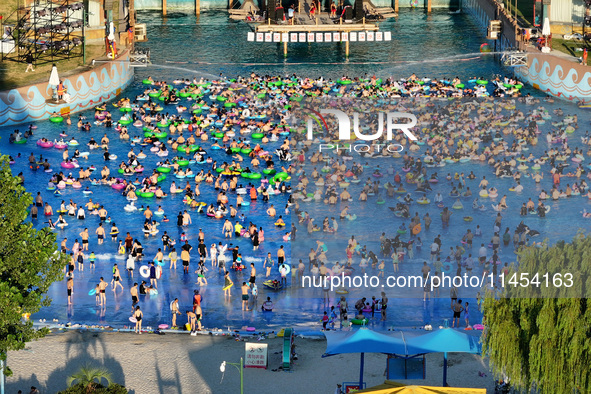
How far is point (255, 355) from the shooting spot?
38.0m

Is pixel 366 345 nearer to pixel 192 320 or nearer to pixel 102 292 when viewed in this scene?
pixel 192 320

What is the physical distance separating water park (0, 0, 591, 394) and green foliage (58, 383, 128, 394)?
499 millimetres

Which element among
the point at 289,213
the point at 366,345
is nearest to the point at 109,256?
the point at 289,213

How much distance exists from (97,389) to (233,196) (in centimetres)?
2532

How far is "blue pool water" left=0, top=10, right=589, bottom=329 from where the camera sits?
44.1m

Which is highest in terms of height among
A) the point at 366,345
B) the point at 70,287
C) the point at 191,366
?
the point at 366,345

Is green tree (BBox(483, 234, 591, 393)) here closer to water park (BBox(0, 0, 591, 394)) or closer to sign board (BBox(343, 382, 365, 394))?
water park (BBox(0, 0, 591, 394))

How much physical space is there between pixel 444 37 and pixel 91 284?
52.2 metres

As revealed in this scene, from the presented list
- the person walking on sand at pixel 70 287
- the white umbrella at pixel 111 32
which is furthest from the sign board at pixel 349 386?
the white umbrella at pixel 111 32

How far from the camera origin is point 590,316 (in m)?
30.6

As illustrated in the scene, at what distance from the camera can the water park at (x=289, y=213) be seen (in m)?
35.2

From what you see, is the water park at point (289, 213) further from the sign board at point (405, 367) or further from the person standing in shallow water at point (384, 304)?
the person standing in shallow water at point (384, 304)

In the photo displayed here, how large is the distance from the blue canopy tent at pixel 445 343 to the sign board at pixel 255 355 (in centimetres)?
521

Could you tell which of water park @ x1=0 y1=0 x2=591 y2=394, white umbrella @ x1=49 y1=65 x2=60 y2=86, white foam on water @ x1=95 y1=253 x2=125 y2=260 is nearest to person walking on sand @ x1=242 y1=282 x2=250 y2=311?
water park @ x1=0 y1=0 x2=591 y2=394
